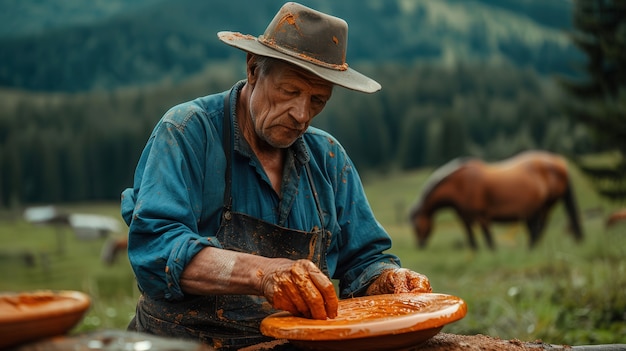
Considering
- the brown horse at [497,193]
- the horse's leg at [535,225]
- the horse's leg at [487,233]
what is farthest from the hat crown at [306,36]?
the horse's leg at [535,225]

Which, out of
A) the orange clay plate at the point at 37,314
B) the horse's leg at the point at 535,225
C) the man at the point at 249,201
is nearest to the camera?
the orange clay plate at the point at 37,314

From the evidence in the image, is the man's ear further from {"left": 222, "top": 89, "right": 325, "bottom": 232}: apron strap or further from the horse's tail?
the horse's tail

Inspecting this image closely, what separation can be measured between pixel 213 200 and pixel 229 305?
1.30ft

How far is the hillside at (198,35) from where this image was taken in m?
14.2

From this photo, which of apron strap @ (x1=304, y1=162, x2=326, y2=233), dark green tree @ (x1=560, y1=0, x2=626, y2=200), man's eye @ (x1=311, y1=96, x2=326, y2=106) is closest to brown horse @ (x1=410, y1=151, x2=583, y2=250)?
dark green tree @ (x1=560, y1=0, x2=626, y2=200)

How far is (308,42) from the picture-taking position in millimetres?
2631

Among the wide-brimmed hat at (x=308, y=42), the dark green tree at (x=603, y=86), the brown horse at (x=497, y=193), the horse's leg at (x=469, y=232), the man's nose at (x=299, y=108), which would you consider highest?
the wide-brimmed hat at (x=308, y=42)

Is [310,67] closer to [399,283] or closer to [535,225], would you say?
[399,283]

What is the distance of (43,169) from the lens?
1325 cm

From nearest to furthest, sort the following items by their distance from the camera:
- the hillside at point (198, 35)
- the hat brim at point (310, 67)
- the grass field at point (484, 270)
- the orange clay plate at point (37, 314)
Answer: the orange clay plate at point (37, 314), the hat brim at point (310, 67), the grass field at point (484, 270), the hillside at point (198, 35)

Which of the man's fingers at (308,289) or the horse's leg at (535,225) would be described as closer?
the man's fingers at (308,289)

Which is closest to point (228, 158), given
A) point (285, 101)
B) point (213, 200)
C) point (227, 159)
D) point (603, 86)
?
point (227, 159)

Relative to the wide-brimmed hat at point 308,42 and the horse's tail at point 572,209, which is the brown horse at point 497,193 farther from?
the wide-brimmed hat at point 308,42

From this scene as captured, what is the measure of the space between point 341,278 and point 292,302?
919 millimetres
